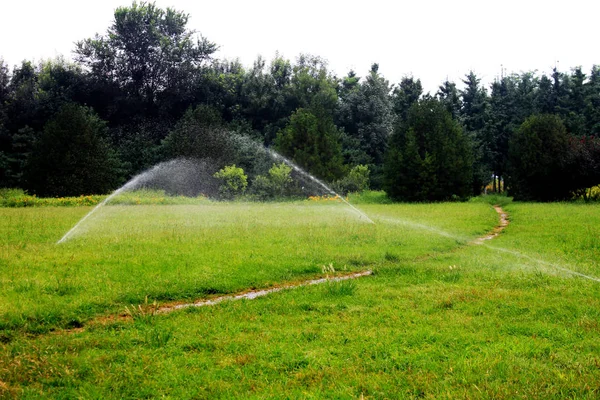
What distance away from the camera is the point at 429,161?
3081 cm

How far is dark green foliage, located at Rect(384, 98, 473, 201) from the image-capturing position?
31078 mm

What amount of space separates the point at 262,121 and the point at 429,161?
2541 centimetres

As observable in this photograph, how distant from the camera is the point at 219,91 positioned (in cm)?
5159

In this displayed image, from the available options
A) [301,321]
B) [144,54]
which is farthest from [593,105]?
[301,321]

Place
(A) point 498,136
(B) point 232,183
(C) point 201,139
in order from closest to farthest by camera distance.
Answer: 1. (B) point 232,183
2. (C) point 201,139
3. (A) point 498,136

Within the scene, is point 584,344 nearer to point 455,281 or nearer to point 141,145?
point 455,281

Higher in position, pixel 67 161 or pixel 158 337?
pixel 67 161

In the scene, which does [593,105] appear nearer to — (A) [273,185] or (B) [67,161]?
(A) [273,185]

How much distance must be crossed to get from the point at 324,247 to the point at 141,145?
37.9m

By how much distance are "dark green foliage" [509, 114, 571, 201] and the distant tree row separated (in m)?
0.07

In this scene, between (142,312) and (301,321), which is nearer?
(301,321)

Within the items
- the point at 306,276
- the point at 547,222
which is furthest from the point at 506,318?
the point at 547,222

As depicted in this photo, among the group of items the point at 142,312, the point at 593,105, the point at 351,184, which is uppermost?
the point at 593,105

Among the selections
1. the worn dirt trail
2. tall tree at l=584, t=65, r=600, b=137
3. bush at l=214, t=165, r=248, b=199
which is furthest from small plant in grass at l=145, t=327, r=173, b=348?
tall tree at l=584, t=65, r=600, b=137
